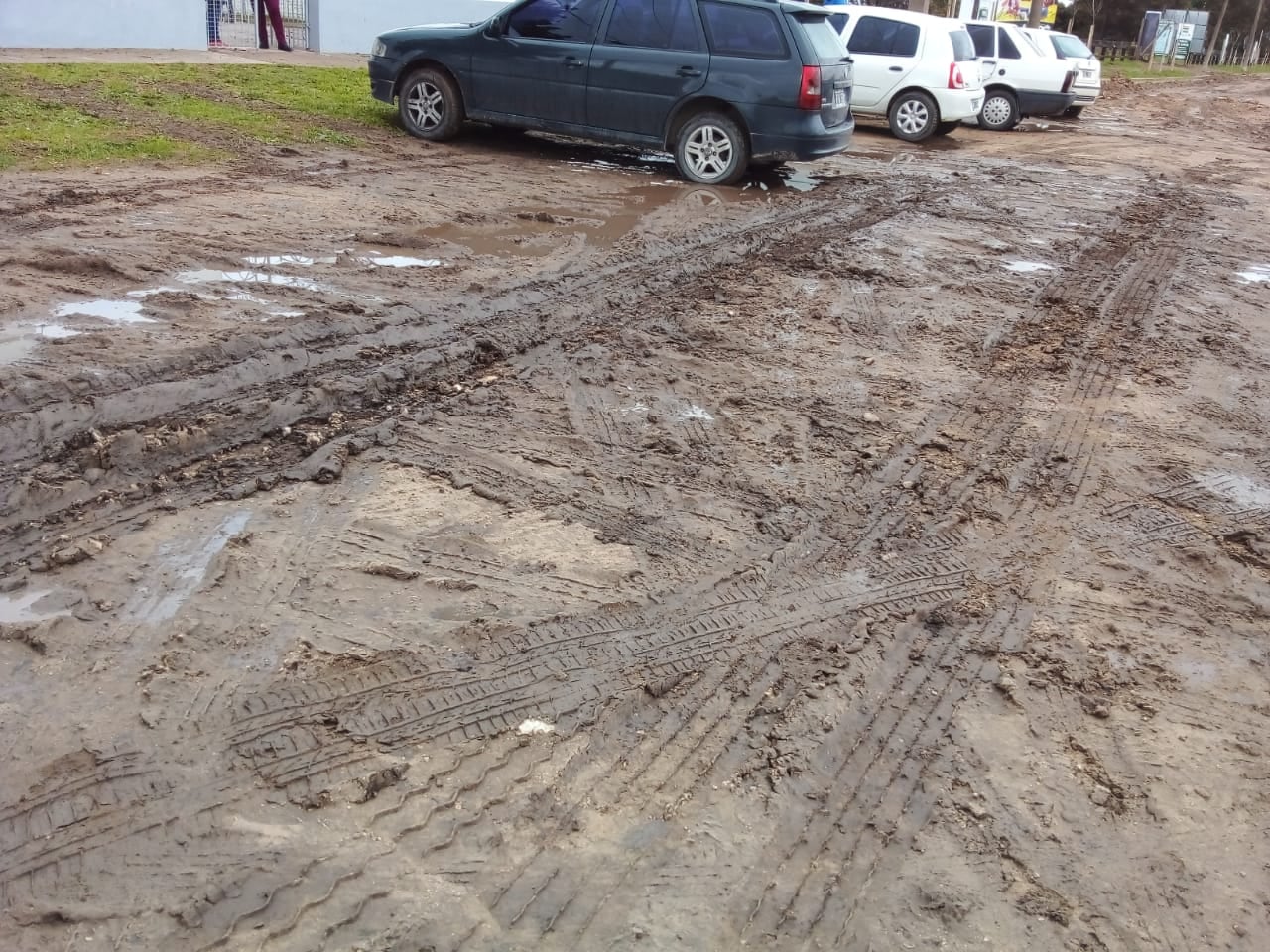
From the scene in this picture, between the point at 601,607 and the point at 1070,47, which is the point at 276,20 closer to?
the point at 1070,47

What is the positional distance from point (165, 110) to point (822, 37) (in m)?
7.20

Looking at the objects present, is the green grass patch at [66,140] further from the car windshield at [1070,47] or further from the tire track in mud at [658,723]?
the car windshield at [1070,47]

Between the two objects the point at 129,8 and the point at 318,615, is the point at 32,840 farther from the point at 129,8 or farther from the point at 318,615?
the point at 129,8

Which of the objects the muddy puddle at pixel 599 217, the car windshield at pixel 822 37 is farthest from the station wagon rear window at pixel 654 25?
the muddy puddle at pixel 599 217

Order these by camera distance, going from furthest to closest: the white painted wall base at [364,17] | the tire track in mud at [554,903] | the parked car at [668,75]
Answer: the white painted wall base at [364,17]
the parked car at [668,75]
the tire track in mud at [554,903]

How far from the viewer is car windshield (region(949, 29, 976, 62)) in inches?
666

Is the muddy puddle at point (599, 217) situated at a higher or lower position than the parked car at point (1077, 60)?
lower

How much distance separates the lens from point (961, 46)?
17.1 metres

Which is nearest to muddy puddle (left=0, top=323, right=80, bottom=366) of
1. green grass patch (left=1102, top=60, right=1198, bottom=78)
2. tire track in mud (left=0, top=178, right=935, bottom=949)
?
tire track in mud (left=0, top=178, right=935, bottom=949)

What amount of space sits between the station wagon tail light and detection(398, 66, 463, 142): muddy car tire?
383cm

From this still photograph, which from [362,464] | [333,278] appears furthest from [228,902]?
[333,278]

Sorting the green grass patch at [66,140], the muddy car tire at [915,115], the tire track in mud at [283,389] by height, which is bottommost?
the tire track in mud at [283,389]

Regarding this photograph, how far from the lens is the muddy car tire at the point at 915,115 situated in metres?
16.9

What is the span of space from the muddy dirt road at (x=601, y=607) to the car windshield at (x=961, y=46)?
1087 cm
